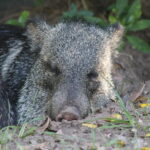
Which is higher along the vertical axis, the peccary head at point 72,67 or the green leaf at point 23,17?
the green leaf at point 23,17

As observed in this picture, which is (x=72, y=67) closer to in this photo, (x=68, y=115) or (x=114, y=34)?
(x=68, y=115)

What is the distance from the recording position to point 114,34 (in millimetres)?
6012

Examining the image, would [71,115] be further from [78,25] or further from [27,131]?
[78,25]

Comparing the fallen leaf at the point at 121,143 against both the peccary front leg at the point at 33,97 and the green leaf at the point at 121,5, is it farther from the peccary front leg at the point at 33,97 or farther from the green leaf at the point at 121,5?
the green leaf at the point at 121,5

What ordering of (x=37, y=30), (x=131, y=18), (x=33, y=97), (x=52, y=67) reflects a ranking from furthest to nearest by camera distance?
(x=131, y=18) → (x=37, y=30) → (x=33, y=97) → (x=52, y=67)

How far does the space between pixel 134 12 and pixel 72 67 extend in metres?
3.46

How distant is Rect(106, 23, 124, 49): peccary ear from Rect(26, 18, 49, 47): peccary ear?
87 centimetres

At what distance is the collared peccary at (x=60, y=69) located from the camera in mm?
4887

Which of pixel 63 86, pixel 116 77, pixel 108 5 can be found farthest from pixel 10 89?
pixel 108 5

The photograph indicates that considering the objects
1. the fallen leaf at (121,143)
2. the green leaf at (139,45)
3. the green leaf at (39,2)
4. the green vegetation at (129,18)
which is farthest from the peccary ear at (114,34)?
the green leaf at (39,2)

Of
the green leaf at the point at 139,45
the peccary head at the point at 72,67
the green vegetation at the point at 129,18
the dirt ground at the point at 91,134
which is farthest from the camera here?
the green leaf at the point at 139,45

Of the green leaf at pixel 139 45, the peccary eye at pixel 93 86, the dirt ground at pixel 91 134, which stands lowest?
the dirt ground at pixel 91 134

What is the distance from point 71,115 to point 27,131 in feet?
1.60

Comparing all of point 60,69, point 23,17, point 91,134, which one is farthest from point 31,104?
point 23,17
